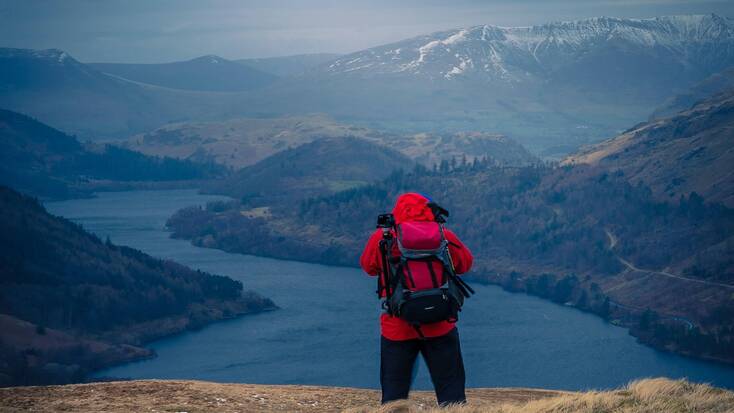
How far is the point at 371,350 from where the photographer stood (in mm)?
116625

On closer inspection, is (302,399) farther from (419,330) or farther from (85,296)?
→ (85,296)

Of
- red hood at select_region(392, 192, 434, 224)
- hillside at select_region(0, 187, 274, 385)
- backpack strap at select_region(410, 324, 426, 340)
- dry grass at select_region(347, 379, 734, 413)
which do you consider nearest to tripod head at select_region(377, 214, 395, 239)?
red hood at select_region(392, 192, 434, 224)

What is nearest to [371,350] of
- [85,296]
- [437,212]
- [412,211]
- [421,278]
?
[85,296]

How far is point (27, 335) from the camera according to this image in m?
125

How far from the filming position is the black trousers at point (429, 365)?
53.8 ft

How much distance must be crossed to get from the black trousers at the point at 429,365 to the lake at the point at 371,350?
7424 centimetres

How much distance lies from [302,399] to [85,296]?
142067mm

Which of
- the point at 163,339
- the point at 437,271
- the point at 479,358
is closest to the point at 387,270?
the point at 437,271

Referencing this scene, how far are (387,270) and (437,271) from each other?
0.89 m

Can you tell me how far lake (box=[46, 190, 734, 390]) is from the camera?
10431 centimetres

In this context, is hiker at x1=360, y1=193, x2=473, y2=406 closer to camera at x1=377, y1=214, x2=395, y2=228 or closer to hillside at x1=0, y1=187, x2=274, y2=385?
camera at x1=377, y1=214, x2=395, y2=228

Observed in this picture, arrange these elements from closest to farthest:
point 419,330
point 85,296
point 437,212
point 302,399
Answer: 1. point 419,330
2. point 437,212
3. point 302,399
4. point 85,296

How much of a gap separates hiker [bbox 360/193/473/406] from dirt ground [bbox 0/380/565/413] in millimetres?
2715

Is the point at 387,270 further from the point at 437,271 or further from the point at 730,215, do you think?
the point at 730,215
